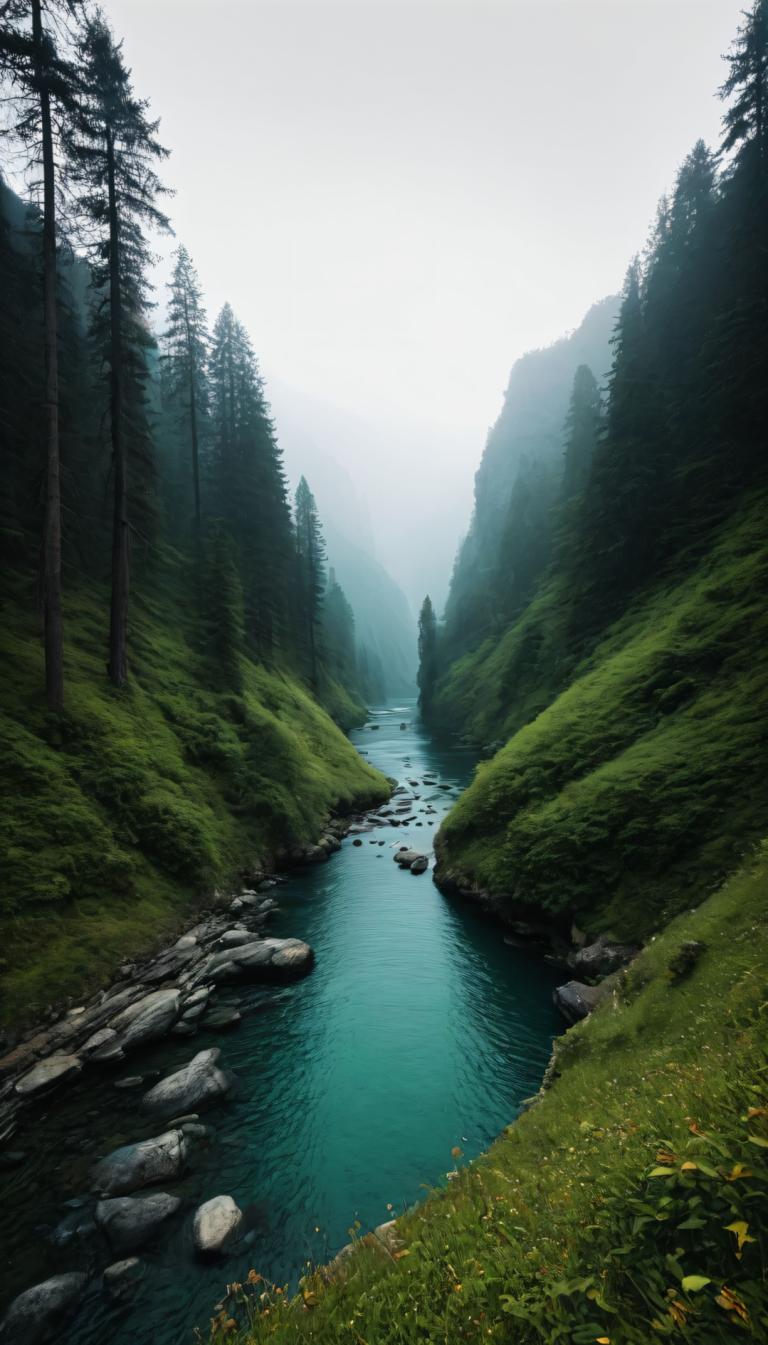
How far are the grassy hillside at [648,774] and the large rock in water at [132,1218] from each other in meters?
12.2

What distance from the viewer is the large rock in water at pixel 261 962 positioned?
51.3 ft

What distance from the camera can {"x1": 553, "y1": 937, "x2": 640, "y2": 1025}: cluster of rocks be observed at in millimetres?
13336

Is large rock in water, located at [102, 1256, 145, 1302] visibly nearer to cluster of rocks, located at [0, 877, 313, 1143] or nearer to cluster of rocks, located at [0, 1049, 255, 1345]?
cluster of rocks, located at [0, 1049, 255, 1345]

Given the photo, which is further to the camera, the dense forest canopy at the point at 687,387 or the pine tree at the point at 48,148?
the dense forest canopy at the point at 687,387

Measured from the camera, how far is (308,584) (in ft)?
204

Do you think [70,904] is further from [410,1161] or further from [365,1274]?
[365,1274]

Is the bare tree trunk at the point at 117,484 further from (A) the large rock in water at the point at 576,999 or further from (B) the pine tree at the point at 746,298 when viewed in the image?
(B) the pine tree at the point at 746,298

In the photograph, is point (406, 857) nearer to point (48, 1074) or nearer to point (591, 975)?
point (591, 975)

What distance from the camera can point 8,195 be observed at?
4956 cm

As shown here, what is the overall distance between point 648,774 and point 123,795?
61.5 feet

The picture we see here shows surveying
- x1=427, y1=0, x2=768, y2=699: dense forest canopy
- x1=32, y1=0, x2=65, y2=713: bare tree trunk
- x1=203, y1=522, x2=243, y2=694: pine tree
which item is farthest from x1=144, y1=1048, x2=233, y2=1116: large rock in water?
x1=427, y1=0, x2=768, y2=699: dense forest canopy

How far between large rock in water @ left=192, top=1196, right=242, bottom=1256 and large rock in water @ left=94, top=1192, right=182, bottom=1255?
575 mm

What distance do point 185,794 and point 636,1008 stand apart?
17.9m

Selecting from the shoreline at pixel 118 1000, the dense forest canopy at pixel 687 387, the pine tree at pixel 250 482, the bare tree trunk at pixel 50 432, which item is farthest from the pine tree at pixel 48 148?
the dense forest canopy at pixel 687 387
